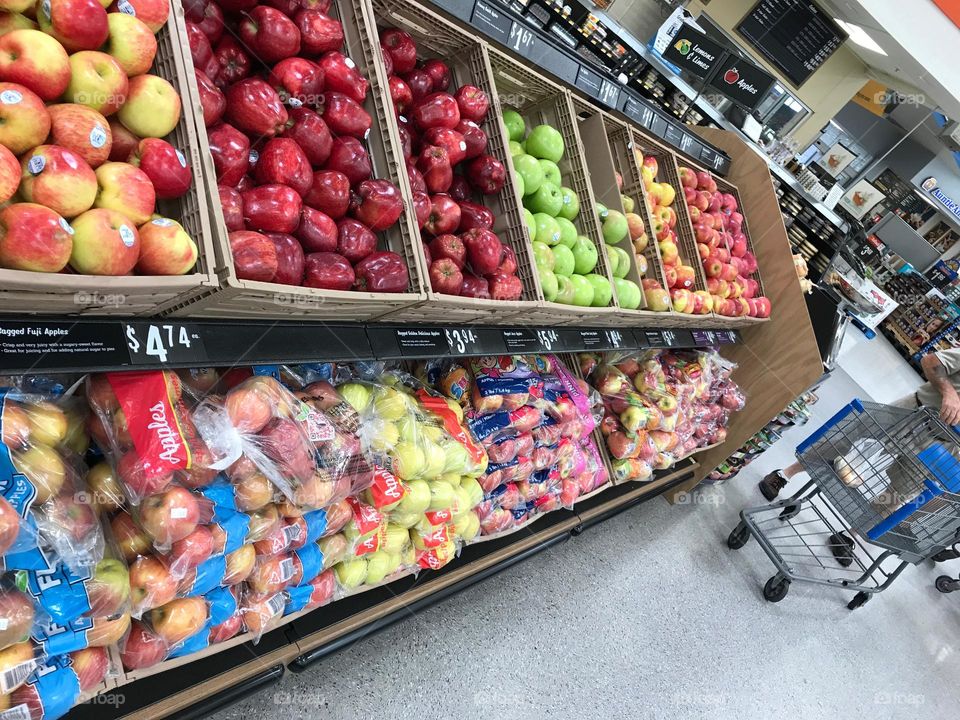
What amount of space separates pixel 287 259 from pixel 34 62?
1.75 ft

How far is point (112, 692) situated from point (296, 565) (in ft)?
1.60

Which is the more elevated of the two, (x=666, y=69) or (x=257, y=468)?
(x=666, y=69)

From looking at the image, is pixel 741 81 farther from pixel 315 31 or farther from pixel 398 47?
pixel 315 31

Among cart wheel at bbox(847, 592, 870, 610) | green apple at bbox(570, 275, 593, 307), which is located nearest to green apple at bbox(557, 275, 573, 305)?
green apple at bbox(570, 275, 593, 307)

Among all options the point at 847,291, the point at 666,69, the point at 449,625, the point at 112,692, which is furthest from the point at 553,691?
the point at 847,291

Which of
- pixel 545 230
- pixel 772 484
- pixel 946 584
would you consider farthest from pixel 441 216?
pixel 946 584

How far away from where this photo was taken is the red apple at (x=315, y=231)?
145 cm

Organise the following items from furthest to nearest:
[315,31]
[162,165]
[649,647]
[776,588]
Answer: [776,588]
[649,647]
[315,31]
[162,165]

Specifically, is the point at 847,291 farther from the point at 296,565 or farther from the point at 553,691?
the point at 296,565

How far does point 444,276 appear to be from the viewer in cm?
171

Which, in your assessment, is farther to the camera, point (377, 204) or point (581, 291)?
point (581, 291)

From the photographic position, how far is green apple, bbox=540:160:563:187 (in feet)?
7.83

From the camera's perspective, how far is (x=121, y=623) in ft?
4.25

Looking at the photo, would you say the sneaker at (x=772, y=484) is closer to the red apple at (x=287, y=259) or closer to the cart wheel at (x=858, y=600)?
the cart wheel at (x=858, y=600)
